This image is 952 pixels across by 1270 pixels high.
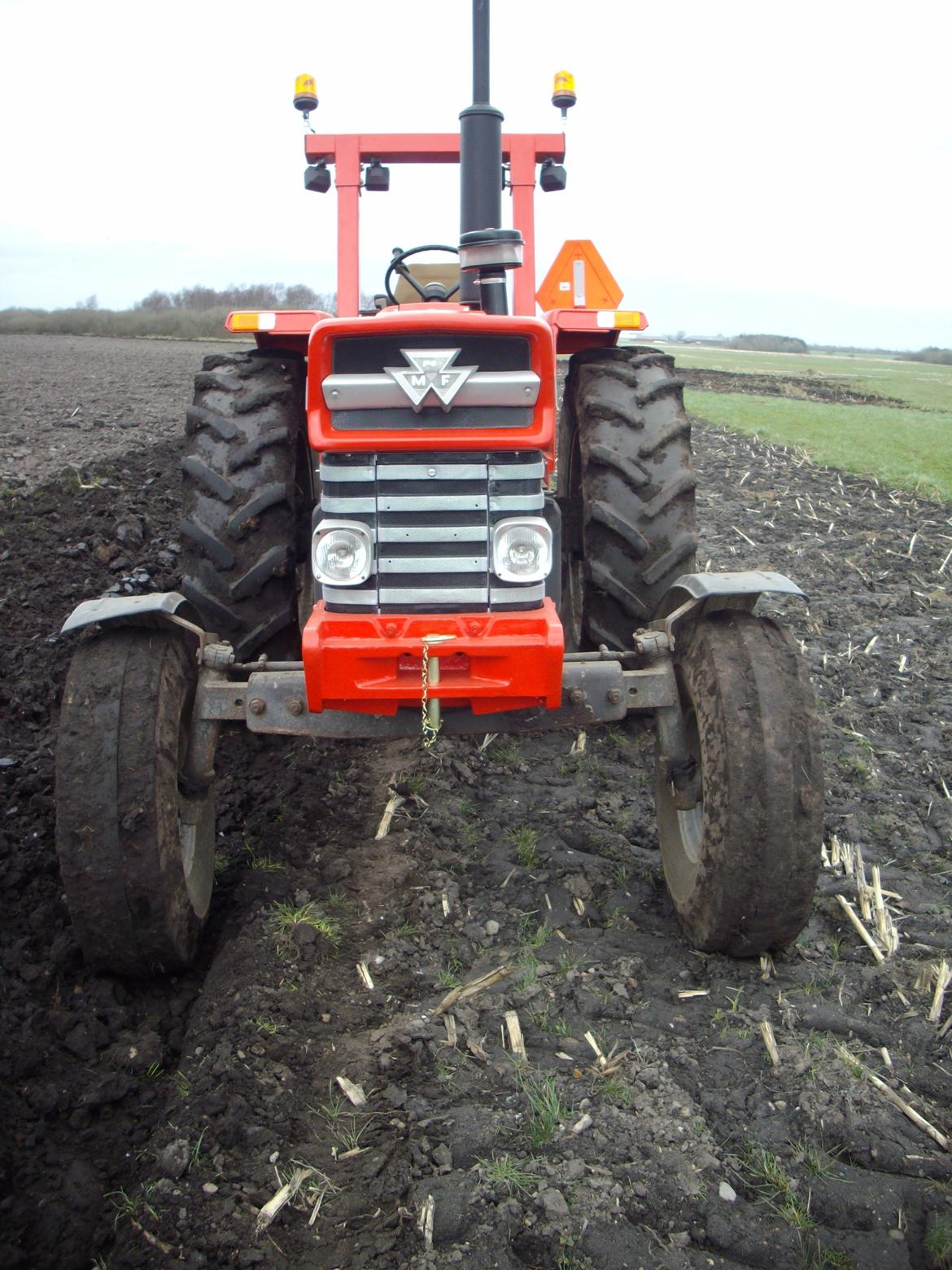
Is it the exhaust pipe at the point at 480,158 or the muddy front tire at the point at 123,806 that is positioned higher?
the exhaust pipe at the point at 480,158

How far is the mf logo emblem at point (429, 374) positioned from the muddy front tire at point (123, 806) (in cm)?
102

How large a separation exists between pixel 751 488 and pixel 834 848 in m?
8.87

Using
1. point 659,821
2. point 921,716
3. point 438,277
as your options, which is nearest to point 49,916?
point 659,821

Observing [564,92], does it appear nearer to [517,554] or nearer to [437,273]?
[437,273]

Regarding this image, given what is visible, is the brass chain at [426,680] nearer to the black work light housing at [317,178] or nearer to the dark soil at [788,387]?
the black work light housing at [317,178]

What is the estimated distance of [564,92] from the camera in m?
4.77

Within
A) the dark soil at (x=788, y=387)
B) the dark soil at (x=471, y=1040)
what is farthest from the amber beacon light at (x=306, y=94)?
the dark soil at (x=788, y=387)

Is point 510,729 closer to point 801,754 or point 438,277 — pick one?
point 801,754

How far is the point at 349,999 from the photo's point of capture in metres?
3.15

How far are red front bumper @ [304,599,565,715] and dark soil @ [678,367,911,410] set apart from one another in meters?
24.1

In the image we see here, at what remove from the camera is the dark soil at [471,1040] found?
2.36 m

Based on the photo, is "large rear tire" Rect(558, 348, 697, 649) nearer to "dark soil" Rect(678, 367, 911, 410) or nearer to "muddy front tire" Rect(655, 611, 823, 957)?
"muddy front tire" Rect(655, 611, 823, 957)

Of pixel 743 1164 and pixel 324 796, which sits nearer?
pixel 743 1164

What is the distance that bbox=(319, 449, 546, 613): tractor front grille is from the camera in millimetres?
3170
